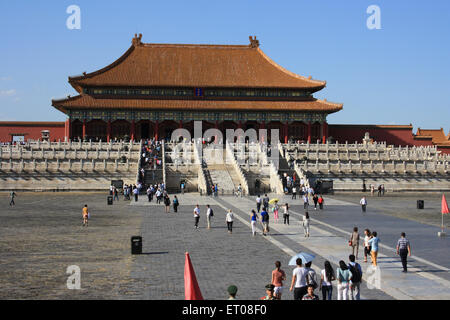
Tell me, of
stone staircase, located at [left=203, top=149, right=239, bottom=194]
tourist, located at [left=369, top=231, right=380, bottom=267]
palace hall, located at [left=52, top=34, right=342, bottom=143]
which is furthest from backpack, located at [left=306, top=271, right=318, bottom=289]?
palace hall, located at [left=52, top=34, right=342, bottom=143]

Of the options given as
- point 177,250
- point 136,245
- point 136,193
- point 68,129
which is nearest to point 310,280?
point 136,245

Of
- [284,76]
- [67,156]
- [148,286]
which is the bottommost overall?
[148,286]

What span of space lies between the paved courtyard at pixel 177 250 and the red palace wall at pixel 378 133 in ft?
121

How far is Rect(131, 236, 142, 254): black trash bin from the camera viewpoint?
20.8 meters

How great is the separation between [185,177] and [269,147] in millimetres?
12343

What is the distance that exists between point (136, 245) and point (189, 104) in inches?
2082

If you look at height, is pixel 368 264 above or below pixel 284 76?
below

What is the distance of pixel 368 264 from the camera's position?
64.0 ft

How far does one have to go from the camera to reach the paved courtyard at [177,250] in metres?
15.9

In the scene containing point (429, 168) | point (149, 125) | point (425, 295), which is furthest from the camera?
point (149, 125)

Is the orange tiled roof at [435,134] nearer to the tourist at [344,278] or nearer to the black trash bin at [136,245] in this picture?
the black trash bin at [136,245]

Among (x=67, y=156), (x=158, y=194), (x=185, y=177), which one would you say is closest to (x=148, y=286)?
(x=158, y=194)

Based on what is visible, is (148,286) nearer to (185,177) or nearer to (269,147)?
(185,177)

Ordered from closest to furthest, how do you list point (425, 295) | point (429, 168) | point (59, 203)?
point (425, 295), point (59, 203), point (429, 168)
